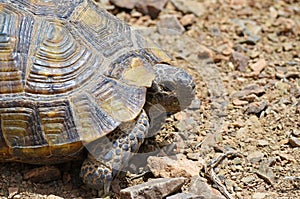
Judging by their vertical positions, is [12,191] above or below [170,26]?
below

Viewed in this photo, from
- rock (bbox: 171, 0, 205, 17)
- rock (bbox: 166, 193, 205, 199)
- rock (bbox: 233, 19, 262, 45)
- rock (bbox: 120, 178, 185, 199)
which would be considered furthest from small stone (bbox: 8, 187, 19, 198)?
rock (bbox: 171, 0, 205, 17)

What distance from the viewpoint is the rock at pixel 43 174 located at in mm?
4910

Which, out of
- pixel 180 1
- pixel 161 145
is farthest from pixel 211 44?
pixel 161 145

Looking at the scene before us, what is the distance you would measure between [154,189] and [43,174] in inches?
41.2

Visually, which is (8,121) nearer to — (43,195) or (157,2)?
(43,195)

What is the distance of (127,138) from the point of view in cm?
480

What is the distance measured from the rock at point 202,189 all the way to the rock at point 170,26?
114 inches

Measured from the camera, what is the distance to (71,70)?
4805 mm

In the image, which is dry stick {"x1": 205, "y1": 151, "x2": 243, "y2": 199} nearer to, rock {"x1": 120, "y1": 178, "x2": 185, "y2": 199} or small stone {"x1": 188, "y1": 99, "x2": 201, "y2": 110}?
rock {"x1": 120, "y1": 178, "x2": 185, "y2": 199}

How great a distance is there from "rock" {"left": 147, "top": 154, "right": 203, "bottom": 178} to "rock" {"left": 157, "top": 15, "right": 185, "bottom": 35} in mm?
2578

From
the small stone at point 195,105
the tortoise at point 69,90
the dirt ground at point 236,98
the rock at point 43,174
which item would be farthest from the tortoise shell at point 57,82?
the small stone at point 195,105

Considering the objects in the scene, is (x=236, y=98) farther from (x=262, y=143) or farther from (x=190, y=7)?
(x=190, y=7)

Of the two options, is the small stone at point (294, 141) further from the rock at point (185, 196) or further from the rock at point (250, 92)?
the rock at point (185, 196)

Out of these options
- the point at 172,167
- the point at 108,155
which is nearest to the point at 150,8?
the point at 172,167
